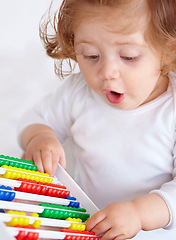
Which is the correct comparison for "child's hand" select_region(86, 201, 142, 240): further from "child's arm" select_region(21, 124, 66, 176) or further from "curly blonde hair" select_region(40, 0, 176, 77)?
"curly blonde hair" select_region(40, 0, 176, 77)

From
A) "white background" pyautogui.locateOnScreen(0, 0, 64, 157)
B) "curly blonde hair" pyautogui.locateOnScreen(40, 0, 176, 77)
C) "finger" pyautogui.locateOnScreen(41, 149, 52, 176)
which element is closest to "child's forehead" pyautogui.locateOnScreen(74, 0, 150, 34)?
"curly blonde hair" pyautogui.locateOnScreen(40, 0, 176, 77)

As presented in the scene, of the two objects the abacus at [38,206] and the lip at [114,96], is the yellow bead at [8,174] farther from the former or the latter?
the lip at [114,96]

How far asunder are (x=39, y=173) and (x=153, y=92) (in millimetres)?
305

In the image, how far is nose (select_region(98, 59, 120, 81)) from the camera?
69 centimetres

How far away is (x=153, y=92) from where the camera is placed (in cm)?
86

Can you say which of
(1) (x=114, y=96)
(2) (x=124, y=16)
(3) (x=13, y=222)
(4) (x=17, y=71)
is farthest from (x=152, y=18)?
(4) (x=17, y=71)

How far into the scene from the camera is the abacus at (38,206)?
52 cm

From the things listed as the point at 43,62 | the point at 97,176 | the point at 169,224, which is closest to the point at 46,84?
the point at 43,62

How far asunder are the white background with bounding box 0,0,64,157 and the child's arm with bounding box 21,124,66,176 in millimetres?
359

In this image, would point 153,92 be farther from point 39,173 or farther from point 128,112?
point 39,173

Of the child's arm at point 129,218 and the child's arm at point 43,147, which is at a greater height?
the child's arm at point 43,147

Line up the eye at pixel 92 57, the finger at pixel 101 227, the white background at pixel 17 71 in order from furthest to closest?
the white background at pixel 17 71, the eye at pixel 92 57, the finger at pixel 101 227

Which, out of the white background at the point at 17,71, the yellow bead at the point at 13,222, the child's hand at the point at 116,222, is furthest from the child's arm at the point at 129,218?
the white background at the point at 17,71

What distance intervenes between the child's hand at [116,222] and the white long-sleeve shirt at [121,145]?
134 mm
